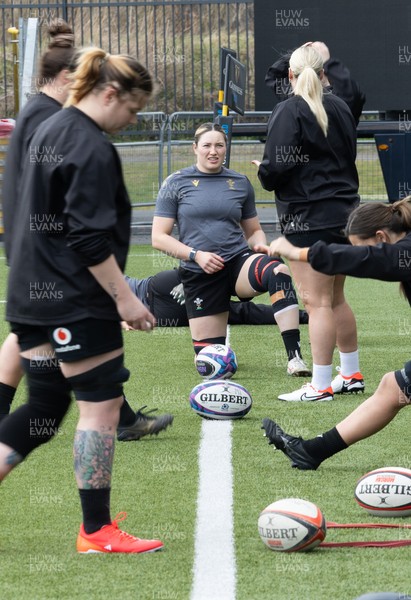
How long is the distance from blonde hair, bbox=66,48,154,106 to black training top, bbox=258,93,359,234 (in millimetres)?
2967

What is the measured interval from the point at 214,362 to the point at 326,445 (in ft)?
8.54

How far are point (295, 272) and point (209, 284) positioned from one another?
1.03 meters

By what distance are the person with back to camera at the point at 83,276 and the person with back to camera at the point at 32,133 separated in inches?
11.2

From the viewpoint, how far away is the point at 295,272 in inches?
292

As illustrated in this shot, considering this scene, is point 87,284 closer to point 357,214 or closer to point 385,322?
point 357,214

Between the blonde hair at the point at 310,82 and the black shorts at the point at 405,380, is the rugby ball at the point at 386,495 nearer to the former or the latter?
the black shorts at the point at 405,380

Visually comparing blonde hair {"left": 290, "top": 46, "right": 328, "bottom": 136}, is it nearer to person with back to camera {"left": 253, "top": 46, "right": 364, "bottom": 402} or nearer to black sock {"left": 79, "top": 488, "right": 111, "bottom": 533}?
person with back to camera {"left": 253, "top": 46, "right": 364, "bottom": 402}

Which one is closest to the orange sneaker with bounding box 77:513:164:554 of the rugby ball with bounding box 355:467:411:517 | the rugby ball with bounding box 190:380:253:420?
the rugby ball with bounding box 355:467:411:517

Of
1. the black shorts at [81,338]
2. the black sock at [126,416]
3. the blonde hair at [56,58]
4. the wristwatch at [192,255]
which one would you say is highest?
the blonde hair at [56,58]

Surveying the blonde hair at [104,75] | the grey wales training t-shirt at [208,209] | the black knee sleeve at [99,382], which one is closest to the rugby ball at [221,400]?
the grey wales training t-shirt at [208,209]

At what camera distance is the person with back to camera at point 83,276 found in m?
4.18

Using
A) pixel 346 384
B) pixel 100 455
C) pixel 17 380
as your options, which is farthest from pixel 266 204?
pixel 100 455

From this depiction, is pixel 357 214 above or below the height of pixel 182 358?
above

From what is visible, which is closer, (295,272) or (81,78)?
(81,78)
